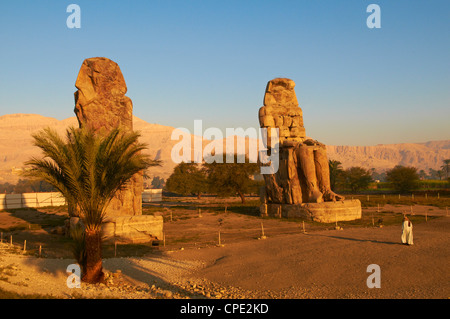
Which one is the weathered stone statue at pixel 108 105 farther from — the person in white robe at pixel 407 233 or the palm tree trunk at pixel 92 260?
the person in white robe at pixel 407 233

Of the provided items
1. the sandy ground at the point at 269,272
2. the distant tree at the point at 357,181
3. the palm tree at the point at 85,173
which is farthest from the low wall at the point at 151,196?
the palm tree at the point at 85,173

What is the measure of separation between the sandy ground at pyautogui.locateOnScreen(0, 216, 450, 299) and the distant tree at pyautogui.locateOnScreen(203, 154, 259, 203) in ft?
70.0

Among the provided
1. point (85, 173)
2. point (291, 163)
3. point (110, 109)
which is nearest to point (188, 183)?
point (291, 163)

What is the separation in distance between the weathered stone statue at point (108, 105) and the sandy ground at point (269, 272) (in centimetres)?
418

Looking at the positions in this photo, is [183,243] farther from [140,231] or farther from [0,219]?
[0,219]

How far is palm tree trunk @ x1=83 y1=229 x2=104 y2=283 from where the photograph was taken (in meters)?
8.51

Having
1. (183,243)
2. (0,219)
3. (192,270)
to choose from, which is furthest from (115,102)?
(0,219)

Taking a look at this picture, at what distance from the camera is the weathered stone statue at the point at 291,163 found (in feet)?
65.1

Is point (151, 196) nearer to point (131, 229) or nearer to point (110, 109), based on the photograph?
point (110, 109)

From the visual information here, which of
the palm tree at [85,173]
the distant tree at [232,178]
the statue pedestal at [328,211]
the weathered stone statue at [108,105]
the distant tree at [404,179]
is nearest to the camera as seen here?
the palm tree at [85,173]

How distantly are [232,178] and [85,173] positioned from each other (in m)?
25.0

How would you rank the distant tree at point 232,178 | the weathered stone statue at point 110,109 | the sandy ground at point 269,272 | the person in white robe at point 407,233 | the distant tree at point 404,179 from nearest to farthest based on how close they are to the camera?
1. the sandy ground at point 269,272
2. the person in white robe at point 407,233
3. the weathered stone statue at point 110,109
4. the distant tree at point 232,178
5. the distant tree at point 404,179

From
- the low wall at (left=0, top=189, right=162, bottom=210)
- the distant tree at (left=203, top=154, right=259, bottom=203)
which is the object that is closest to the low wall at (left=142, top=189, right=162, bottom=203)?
the low wall at (left=0, top=189, right=162, bottom=210)
